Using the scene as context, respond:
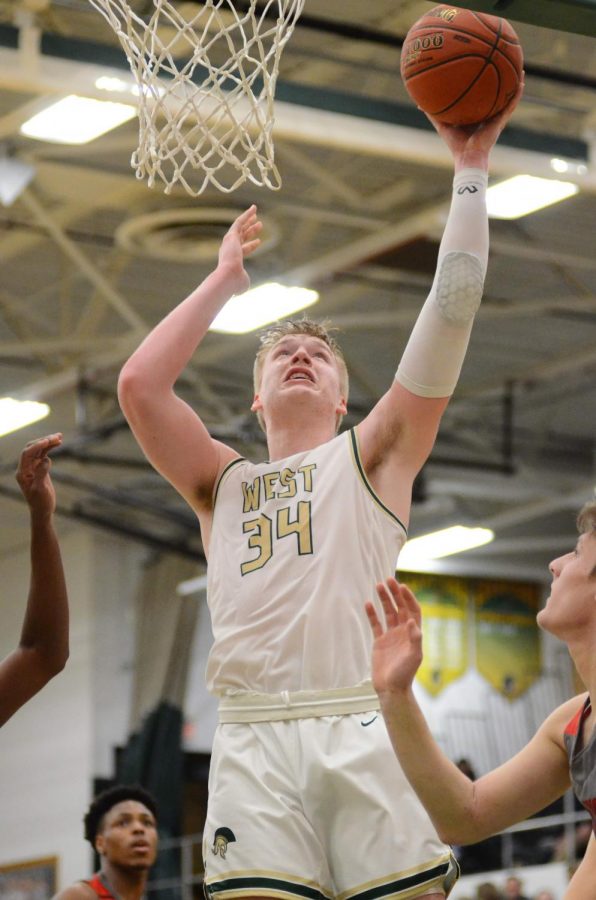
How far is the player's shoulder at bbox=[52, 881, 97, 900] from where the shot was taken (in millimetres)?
6801

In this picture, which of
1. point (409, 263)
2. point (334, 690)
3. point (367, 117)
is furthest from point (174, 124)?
point (409, 263)

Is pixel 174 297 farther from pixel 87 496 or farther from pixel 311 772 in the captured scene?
pixel 311 772

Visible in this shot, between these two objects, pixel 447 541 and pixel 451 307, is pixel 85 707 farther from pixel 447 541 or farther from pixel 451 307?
pixel 451 307

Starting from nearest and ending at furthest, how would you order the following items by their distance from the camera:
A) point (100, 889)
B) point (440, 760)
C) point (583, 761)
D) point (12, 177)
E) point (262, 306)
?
point (440, 760), point (583, 761), point (100, 889), point (12, 177), point (262, 306)

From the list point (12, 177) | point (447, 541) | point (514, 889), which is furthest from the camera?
point (447, 541)

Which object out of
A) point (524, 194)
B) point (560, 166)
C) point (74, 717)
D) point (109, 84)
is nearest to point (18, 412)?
point (524, 194)

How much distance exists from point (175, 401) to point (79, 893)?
11.5ft

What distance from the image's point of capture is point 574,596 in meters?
3.60

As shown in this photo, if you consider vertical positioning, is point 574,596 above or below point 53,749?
below

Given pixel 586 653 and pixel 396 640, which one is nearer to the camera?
pixel 396 640

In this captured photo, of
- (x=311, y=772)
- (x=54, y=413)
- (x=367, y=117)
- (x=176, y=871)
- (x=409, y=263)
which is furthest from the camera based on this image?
(x=176, y=871)

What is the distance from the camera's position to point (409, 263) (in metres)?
12.3

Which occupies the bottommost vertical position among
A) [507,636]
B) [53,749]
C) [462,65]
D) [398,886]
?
[398,886]

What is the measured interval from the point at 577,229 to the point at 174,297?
11.8 feet
